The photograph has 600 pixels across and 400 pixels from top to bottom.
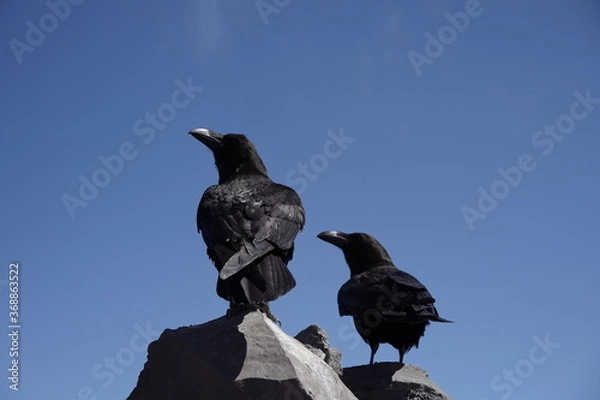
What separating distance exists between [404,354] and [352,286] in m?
0.94

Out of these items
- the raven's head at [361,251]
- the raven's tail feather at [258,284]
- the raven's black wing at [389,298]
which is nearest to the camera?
the raven's tail feather at [258,284]

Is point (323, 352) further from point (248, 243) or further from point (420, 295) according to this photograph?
point (248, 243)

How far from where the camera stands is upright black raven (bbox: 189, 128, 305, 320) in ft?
16.8

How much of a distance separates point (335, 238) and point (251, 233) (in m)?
3.69

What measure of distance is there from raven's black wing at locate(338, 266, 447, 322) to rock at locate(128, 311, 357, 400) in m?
2.09

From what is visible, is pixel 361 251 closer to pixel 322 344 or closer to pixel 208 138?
pixel 322 344

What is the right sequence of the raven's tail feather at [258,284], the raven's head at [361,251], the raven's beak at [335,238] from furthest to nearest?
the raven's beak at [335,238] < the raven's head at [361,251] < the raven's tail feather at [258,284]

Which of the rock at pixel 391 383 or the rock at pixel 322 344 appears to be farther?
the rock at pixel 322 344

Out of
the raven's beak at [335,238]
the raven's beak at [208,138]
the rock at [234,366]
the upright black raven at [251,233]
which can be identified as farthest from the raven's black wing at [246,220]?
the raven's beak at [335,238]

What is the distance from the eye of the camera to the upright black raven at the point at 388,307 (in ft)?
23.1

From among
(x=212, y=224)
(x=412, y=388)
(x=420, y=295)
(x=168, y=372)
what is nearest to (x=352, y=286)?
(x=420, y=295)

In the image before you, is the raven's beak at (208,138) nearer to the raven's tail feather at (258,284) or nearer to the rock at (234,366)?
the raven's tail feather at (258,284)

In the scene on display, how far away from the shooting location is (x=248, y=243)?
5406 millimetres

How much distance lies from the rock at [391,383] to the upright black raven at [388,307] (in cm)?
58
